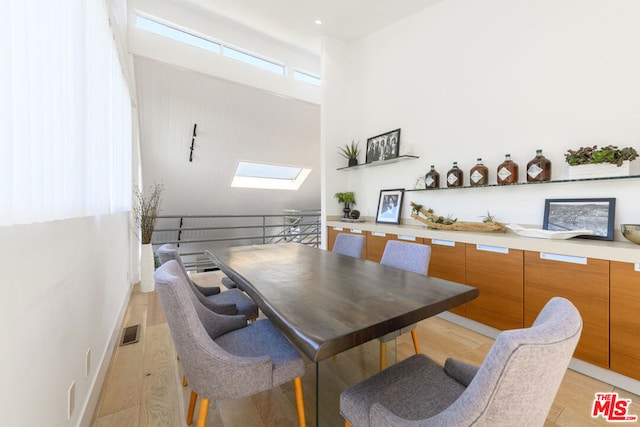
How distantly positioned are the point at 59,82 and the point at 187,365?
4.00ft

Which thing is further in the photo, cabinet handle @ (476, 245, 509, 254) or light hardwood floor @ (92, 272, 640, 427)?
cabinet handle @ (476, 245, 509, 254)

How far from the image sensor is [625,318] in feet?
5.18

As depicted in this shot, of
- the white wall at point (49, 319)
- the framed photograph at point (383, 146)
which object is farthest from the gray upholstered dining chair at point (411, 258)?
the framed photograph at point (383, 146)

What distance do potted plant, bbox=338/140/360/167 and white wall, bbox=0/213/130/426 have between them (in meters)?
2.95

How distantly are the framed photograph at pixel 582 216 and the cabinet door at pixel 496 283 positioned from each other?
0.47m

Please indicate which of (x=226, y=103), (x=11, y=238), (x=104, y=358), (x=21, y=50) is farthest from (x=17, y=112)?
(x=226, y=103)

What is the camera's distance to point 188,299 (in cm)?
100

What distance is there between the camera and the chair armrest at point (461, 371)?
102 cm

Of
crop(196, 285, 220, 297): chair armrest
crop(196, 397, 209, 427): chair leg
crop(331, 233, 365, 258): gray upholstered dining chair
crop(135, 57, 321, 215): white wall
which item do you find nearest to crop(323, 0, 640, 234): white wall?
crop(331, 233, 365, 258): gray upholstered dining chair

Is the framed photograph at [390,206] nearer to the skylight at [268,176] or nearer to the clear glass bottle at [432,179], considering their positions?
the clear glass bottle at [432,179]

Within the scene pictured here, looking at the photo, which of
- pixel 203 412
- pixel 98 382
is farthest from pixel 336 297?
pixel 98 382

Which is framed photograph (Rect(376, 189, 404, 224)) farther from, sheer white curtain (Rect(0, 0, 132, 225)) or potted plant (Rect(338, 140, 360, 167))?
sheer white curtain (Rect(0, 0, 132, 225))

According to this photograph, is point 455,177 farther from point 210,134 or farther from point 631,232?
point 210,134

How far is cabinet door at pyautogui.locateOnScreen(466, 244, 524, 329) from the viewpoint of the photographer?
2039 millimetres
